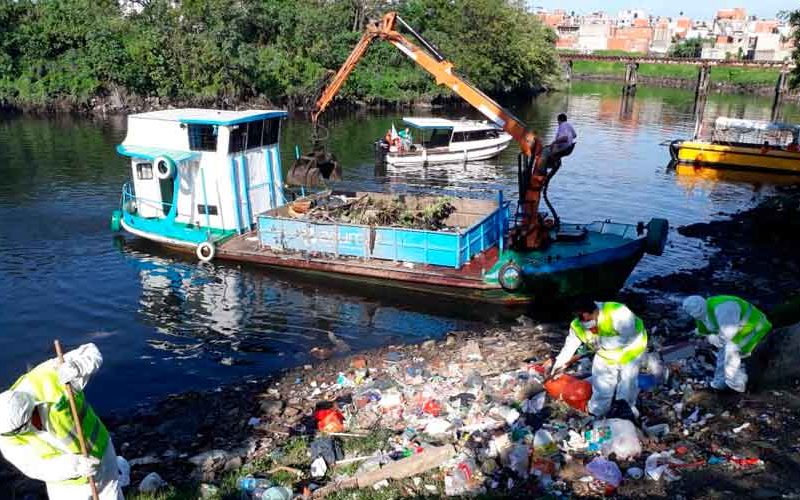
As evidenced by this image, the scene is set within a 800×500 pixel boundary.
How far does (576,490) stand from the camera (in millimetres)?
6105

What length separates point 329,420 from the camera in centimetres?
820

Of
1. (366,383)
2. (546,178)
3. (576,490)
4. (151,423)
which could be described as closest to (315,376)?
(366,383)

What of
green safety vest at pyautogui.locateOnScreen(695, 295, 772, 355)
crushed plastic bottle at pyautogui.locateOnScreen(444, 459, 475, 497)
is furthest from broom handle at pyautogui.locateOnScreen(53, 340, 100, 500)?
green safety vest at pyautogui.locateOnScreen(695, 295, 772, 355)

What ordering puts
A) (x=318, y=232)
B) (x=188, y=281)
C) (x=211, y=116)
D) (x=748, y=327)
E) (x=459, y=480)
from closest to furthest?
1. (x=459, y=480)
2. (x=748, y=327)
3. (x=318, y=232)
4. (x=188, y=281)
5. (x=211, y=116)

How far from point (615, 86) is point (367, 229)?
79883 millimetres

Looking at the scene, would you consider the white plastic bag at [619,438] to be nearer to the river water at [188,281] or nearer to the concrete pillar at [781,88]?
the river water at [188,281]

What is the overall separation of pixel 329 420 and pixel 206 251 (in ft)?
29.8

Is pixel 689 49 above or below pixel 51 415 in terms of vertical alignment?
above

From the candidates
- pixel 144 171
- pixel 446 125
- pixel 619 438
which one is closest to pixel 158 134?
pixel 144 171

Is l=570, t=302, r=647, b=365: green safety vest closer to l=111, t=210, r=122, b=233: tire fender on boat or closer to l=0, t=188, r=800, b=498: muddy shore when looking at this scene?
l=0, t=188, r=800, b=498: muddy shore

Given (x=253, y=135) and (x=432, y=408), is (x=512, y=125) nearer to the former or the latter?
(x=253, y=135)

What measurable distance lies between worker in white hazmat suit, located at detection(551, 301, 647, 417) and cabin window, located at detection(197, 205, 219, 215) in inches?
466

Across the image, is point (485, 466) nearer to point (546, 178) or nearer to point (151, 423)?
point (151, 423)

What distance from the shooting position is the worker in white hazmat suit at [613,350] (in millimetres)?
7105
